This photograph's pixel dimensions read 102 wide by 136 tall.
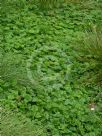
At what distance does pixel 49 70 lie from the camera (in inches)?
205

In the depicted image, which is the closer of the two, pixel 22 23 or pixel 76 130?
pixel 76 130

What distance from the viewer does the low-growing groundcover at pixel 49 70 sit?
14.6 ft

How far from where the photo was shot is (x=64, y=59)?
547 cm

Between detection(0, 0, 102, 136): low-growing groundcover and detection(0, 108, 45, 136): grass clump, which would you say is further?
detection(0, 0, 102, 136): low-growing groundcover

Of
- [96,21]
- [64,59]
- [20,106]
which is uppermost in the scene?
[96,21]

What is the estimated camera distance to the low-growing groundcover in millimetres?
4461

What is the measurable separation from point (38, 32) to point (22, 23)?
1.14ft

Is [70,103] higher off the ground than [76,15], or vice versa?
[76,15]

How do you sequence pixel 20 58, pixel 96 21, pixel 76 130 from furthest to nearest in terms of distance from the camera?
1. pixel 96 21
2. pixel 20 58
3. pixel 76 130

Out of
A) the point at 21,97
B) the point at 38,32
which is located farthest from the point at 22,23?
the point at 21,97

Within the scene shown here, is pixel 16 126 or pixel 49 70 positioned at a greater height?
pixel 49 70

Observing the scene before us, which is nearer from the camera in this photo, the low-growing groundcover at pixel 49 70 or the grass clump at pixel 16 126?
the grass clump at pixel 16 126

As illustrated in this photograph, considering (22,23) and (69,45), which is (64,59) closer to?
(69,45)

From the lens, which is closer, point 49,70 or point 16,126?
point 16,126
